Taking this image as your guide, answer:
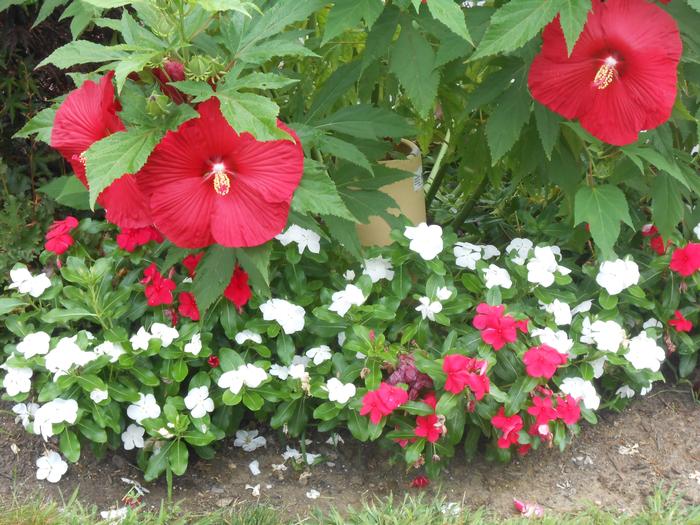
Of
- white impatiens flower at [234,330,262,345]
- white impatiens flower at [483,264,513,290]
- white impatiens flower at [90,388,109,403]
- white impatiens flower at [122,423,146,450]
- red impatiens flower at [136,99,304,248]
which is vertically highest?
red impatiens flower at [136,99,304,248]

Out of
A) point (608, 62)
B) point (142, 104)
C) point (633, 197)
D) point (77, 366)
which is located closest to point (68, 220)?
point (77, 366)

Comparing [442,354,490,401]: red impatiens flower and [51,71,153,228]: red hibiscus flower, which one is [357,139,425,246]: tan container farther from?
[51,71,153,228]: red hibiscus flower

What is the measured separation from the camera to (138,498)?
72.9 inches

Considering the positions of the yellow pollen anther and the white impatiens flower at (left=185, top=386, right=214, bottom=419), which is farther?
the white impatiens flower at (left=185, top=386, right=214, bottom=419)

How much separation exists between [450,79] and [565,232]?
2.09 ft

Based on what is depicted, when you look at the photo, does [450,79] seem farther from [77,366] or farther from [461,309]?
[77,366]

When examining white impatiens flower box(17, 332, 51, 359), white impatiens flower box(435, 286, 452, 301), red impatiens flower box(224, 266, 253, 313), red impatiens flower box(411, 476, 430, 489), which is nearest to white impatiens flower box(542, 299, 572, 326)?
white impatiens flower box(435, 286, 452, 301)

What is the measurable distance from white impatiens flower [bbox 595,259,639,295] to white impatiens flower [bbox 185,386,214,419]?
0.96 m

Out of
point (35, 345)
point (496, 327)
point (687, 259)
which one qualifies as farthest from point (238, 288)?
point (687, 259)

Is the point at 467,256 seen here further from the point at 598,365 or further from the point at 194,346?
the point at 194,346

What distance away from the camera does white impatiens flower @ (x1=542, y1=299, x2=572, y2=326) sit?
6.15 ft

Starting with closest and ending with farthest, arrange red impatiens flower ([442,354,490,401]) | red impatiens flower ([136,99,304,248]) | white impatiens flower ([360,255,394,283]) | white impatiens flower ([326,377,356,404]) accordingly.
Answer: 1. red impatiens flower ([136,99,304,248])
2. red impatiens flower ([442,354,490,401])
3. white impatiens flower ([326,377,356,404])
4. white impatiens flower ([360,255,394,283])

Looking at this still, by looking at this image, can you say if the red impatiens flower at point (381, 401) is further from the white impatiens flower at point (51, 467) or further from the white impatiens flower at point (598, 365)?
the white impatiens flower at point (51, 467)

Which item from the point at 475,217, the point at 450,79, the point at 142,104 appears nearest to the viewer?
the point at 142,104
